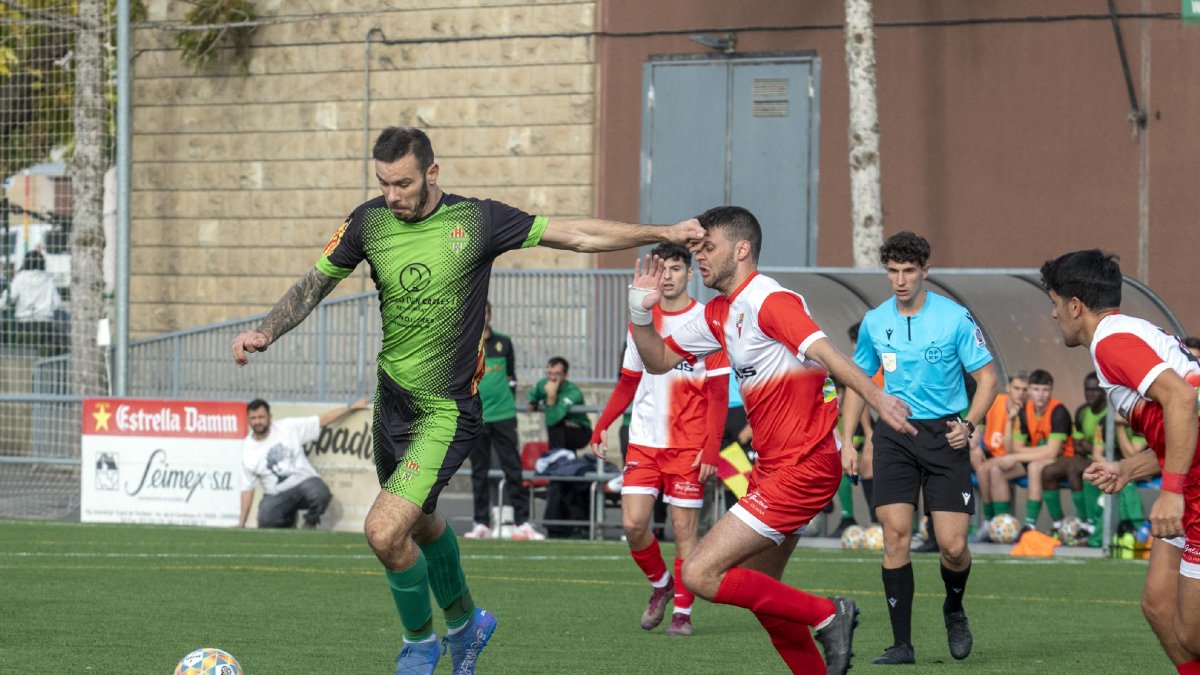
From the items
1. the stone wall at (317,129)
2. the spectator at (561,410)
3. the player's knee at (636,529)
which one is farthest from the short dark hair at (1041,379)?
the stone wall at (317,129)

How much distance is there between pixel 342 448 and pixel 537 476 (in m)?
2.11

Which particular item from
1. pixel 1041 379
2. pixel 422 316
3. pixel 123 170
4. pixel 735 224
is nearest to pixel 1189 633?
pixel 735 224

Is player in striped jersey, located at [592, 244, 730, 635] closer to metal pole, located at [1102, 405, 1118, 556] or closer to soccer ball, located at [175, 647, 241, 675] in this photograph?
soccer ball, located at [175, 647, 241, 675]

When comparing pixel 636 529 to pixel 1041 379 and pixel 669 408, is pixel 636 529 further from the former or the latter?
pixel 1041 379

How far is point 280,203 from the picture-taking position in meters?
26.5

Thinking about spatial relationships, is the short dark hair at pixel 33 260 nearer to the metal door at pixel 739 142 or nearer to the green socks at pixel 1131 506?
the metal door at pixel 739 142

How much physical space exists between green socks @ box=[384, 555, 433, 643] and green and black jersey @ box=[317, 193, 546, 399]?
768 millimetres

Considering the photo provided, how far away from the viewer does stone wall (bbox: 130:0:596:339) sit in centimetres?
2477

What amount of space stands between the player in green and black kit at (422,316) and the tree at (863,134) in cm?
1379

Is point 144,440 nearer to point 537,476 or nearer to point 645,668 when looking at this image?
point 537,476

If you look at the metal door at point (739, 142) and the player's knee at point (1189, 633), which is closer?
the player's knee at point (1189, 633)

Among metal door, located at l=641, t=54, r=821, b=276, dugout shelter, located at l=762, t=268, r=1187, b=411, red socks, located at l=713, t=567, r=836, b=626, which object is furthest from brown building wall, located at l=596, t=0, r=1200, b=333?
red socks, located at l=713, t=567, r=836, b=626

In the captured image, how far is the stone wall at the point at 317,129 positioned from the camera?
24.8 meters

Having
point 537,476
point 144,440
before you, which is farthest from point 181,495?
Answer: point 537,476
